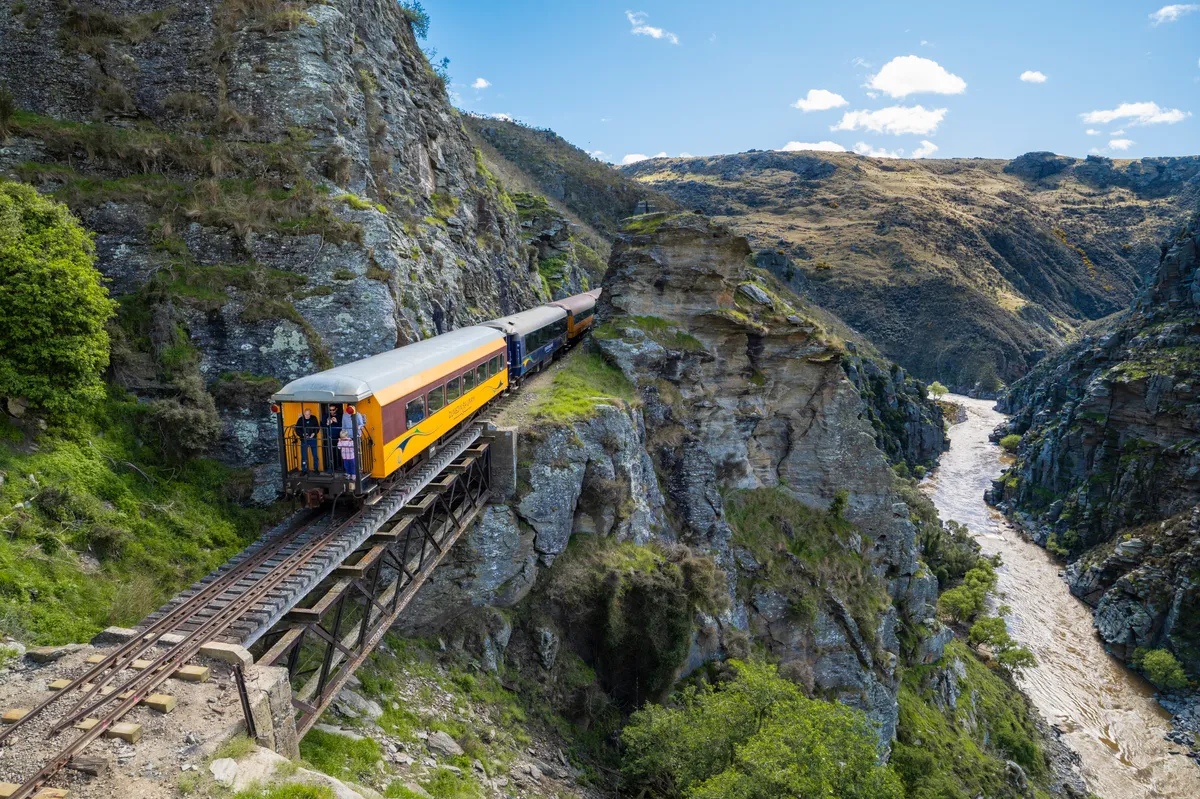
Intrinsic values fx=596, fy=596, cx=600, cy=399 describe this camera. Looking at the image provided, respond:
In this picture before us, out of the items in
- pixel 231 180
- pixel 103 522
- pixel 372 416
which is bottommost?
pixel 103 522

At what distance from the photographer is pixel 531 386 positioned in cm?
2916

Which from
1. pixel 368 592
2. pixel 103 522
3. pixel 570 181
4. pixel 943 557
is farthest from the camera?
pixel 570 181

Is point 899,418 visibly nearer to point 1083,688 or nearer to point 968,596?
point 968,596

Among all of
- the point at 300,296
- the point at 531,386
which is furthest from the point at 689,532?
the point at 300,296

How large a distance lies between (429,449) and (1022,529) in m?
89.2

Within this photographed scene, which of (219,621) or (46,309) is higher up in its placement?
(46,309)

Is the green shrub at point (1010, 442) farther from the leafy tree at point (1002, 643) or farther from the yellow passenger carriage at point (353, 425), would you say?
the yellow passenger carriage at point (353, 425)

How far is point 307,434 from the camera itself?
15078mm

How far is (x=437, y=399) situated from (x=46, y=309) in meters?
10.0

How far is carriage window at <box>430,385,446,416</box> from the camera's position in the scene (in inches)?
748

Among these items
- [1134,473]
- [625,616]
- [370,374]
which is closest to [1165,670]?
[1134,473]

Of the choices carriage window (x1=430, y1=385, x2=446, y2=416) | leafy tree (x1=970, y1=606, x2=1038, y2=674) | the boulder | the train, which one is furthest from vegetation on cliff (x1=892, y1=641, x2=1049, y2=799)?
carriage window (x1=430, y1=385, x2=446, y2=416)

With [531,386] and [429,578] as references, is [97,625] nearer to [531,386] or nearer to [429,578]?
[429,578]

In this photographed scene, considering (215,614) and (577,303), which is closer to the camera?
(215,614)
